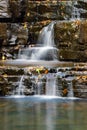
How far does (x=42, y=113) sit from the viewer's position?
27.1 ft

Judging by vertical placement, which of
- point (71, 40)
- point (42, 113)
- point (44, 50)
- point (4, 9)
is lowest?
point (42, 113)

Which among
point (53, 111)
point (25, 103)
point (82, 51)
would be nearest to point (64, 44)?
point (82, 51)

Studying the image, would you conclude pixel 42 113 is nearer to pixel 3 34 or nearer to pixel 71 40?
pixel 71 40

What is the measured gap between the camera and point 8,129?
6.65 metres

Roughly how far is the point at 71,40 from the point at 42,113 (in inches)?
293

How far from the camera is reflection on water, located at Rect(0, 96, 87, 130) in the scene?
699cm

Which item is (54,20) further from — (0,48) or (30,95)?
(30,95)

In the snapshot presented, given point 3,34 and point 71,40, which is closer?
point 71,40

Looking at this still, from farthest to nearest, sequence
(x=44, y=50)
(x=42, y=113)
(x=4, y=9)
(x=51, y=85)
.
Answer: (x=4, y=9), (x=44, y=50), (x=51, y=85), (x=42, y=113)

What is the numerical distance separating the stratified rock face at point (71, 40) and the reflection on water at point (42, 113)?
423 centimetres

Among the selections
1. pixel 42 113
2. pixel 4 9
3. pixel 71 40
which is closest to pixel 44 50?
pixel 71 40

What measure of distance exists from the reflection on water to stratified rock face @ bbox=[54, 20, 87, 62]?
13.9 feet

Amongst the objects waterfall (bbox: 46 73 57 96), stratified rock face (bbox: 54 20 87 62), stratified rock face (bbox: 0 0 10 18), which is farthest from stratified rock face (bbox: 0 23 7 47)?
waterfall (bbox: 46 73 57 96)

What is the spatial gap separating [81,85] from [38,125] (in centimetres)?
430
